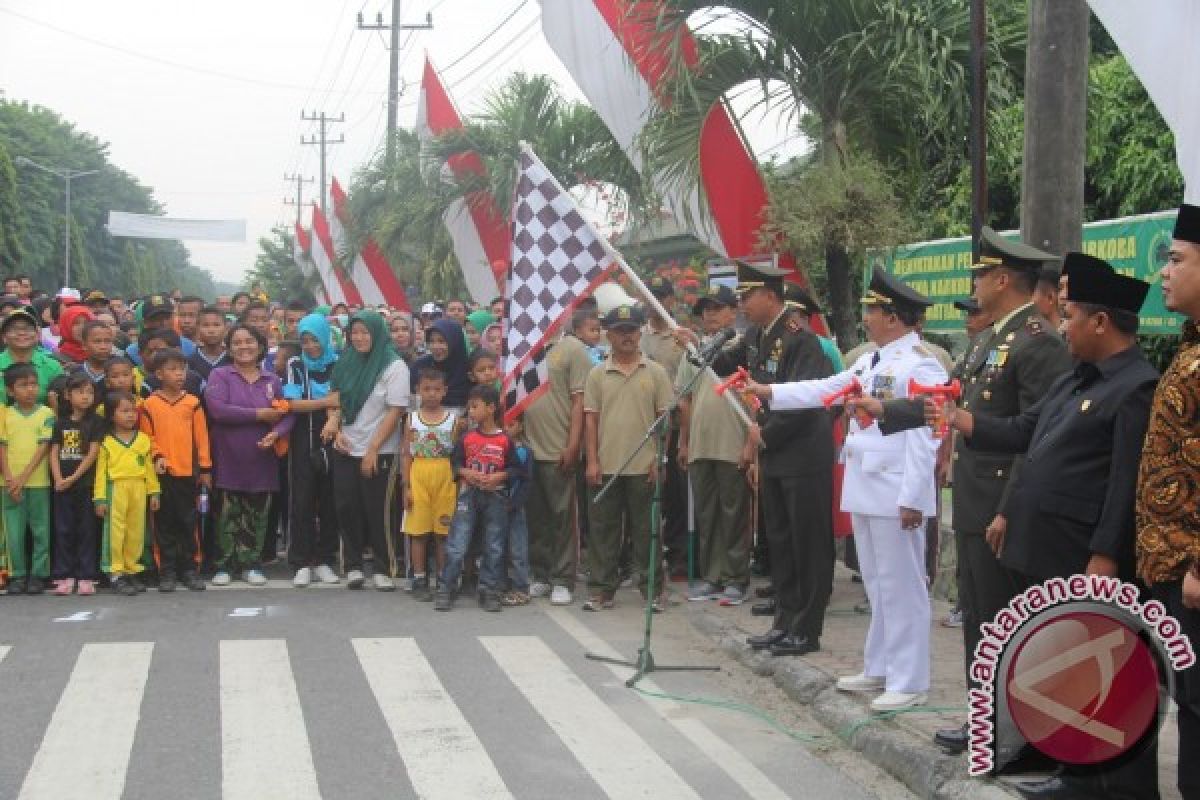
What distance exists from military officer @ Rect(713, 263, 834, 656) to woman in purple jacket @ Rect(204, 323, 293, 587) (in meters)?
3.90

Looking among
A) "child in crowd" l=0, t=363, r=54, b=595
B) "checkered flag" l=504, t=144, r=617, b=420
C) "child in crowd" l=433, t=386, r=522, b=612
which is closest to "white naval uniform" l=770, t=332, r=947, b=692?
"checkered flag" l=504, t=144, r=617, b=420

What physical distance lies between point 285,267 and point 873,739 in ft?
266

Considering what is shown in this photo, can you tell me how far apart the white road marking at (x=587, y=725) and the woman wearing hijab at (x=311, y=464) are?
8.09 feet

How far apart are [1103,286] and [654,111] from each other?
7139 mm

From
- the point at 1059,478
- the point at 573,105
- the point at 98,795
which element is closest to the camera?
the point at 1059,478

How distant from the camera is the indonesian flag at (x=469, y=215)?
18.0m

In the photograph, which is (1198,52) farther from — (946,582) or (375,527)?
(375,527)

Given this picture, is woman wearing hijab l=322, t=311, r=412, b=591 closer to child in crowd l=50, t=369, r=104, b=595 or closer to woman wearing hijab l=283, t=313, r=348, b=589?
woman wearing hijab l=283, t=313, r=348, b=589

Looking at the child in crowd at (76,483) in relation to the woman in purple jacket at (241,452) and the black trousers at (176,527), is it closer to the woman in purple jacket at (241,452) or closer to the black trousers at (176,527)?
the black trousers at (176,527)

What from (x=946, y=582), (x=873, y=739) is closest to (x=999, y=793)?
(x=873, y=739)

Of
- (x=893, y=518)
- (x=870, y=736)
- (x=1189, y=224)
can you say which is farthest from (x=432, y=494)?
(x=1189, y=224)

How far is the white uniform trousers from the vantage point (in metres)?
6.65

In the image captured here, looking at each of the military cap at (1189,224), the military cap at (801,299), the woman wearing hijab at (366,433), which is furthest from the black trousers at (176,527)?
the military cap at (1189,224)

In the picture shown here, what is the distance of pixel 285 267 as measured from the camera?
8438cm
